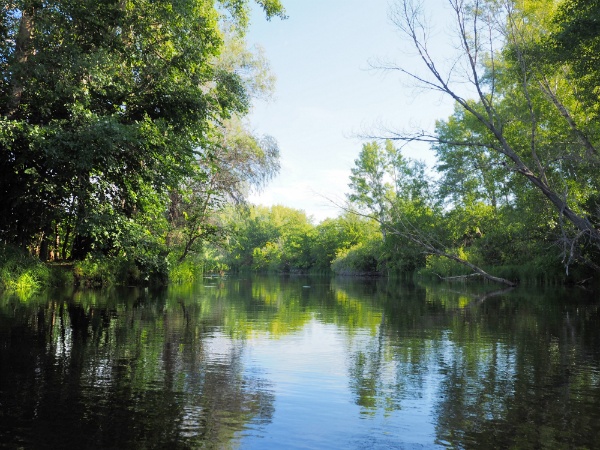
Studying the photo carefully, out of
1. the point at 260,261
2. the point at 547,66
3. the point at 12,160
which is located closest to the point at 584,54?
the point at 547,66

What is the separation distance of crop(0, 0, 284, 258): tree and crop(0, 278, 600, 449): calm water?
4.38m

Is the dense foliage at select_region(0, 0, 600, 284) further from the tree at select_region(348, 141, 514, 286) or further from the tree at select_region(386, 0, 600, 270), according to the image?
the tree at select_region(348, 141, 514, 286)

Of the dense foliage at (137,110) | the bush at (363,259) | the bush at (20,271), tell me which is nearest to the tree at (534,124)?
the dense foliage at (137,110)

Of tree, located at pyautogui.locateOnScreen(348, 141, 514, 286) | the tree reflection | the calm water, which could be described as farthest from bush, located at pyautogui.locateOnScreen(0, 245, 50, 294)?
tree, located at pyautogui.locateOnScreen(348, 141, 514, 286)

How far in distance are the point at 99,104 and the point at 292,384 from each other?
1272cm

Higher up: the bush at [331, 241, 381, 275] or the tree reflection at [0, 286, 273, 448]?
the bush at [331, 241, 381, 275]

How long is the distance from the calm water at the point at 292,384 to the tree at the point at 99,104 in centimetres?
438

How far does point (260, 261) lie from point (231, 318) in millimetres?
95686

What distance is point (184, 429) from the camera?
439 cm

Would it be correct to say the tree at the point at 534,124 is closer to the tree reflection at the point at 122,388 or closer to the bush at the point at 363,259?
the tree reflection at the point at 122,388

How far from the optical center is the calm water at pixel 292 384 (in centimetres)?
435

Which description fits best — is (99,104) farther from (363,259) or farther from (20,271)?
(363,259)

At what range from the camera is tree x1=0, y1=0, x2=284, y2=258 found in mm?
13586

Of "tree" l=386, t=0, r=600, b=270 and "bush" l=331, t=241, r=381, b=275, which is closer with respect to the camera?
"tree" l=386, t=0, r=600, b=270
